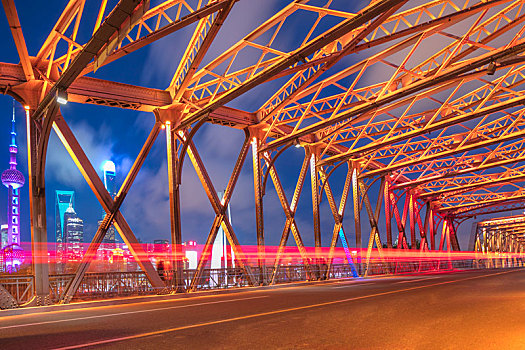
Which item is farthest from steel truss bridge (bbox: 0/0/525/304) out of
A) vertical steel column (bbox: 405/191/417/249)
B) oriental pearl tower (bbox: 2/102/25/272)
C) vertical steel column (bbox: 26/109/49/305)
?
oriental pearl tower (bbox: 2/102/25/272)

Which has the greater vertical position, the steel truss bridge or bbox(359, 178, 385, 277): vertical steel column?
the steel truss bridge

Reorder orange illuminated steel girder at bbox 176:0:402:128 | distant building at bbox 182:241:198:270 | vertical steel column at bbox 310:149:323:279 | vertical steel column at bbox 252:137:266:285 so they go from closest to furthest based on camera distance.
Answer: orange illuminated steel girder at bbox 176:0:402:128 < distant building at bbox 182:241:198:270 < vertical steel column at bbox 252:137:266:285 < vertical steel column at bbox 310:149:323:279

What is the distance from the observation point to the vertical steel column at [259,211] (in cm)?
2377

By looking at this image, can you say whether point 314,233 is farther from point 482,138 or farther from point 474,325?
point 474,325

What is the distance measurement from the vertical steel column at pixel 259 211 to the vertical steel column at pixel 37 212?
415 inches

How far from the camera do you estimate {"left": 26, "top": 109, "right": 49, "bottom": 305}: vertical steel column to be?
15773mm

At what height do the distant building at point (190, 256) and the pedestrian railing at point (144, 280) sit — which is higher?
the distant building at point (190, 256)

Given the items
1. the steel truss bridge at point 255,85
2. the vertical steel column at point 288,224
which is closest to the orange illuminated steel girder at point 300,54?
the steel truss bridge at point 255,85

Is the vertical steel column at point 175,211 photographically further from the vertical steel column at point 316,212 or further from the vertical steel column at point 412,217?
the vertical steel column at point 412,217

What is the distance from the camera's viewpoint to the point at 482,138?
98.5 feet

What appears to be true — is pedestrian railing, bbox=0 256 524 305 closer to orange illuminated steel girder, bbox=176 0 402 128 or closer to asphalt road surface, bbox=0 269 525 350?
orange illuminated steel girder, bbox=176 0 402 128

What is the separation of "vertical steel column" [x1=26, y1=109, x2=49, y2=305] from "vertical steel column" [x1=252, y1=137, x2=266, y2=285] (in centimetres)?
1055

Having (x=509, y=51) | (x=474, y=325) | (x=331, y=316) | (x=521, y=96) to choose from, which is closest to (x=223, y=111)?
(x=509, y=51)

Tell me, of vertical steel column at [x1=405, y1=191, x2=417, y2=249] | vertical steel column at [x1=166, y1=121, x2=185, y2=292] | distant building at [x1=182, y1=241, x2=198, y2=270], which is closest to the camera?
vertical steel column at [x1=166, y1=121, x2=185, y2=292]
